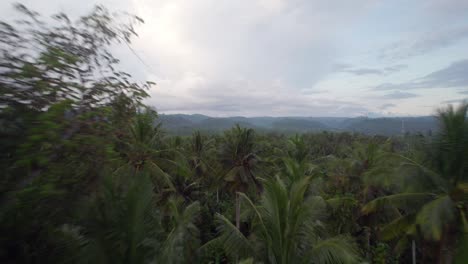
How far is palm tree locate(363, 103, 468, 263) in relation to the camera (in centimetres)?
766

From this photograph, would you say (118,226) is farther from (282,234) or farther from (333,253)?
(333,253)

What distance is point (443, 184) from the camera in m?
8.38

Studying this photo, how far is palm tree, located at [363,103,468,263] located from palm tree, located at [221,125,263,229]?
713cm

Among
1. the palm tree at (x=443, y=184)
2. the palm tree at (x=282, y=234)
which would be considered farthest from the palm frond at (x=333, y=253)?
the palm tree at (x=443, y=184)

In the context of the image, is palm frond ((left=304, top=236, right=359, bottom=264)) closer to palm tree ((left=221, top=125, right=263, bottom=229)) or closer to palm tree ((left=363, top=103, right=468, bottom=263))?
palm tree ((left=363, top=103, right=468, bottom=263))

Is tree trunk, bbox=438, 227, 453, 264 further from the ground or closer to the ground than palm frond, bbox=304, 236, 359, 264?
closer to the ground

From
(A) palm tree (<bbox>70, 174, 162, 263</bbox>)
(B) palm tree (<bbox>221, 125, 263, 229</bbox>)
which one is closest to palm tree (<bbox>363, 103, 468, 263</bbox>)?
(B) palm tree (<bbox>221, 125, 263, 229</bbox>)

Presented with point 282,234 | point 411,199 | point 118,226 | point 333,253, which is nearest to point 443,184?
point 411,199

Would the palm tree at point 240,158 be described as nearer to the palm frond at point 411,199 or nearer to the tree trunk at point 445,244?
the palm frond at point 411,199

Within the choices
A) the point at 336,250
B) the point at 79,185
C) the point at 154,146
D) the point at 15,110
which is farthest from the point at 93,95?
the point at 154,146

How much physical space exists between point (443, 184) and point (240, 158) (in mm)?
8829

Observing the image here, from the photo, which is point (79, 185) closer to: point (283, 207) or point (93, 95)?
point (93, 95)

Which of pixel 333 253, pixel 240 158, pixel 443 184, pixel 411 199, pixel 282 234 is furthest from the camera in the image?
pixel 240 158

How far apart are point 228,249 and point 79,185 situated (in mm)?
4294
